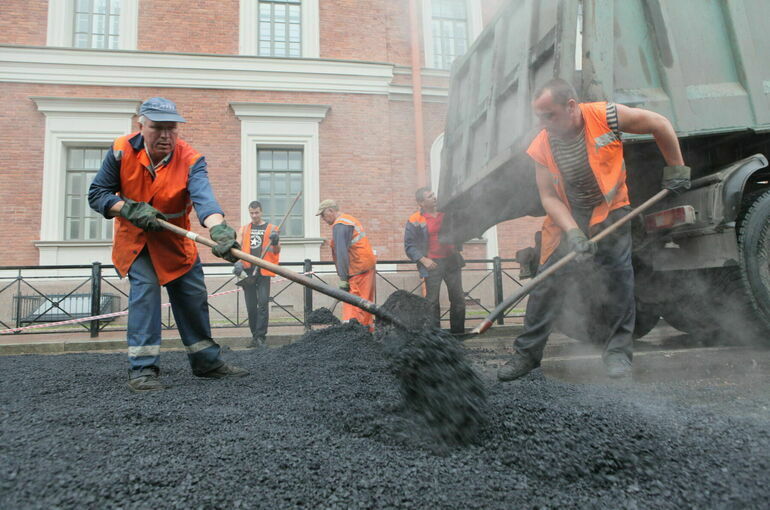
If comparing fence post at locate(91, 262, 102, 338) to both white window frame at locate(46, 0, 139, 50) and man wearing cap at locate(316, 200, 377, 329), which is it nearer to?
man wearing cap at locate(316, 200, 377, 329)

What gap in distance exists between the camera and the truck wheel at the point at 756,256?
3248 millimetres

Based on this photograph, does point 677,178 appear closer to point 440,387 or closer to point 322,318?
point 440,387

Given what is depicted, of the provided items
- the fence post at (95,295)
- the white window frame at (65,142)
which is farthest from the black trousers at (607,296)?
the white window frame at (65,142)

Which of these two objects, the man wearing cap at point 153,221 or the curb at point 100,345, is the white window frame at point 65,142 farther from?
the man wearing cap at point 153,221

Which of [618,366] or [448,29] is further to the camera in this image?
[448,29]

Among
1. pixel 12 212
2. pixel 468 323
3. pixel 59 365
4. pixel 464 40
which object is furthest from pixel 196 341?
pixel 464 40

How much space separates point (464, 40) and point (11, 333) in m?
9.77

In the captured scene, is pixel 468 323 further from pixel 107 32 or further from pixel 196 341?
pixel 107 32

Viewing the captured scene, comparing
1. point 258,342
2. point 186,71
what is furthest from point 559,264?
point 186,71

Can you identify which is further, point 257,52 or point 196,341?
point 257,52

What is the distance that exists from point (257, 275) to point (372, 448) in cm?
436

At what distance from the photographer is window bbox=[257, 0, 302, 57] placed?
1036cm

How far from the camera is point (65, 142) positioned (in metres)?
9.23

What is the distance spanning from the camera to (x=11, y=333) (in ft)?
22.0
